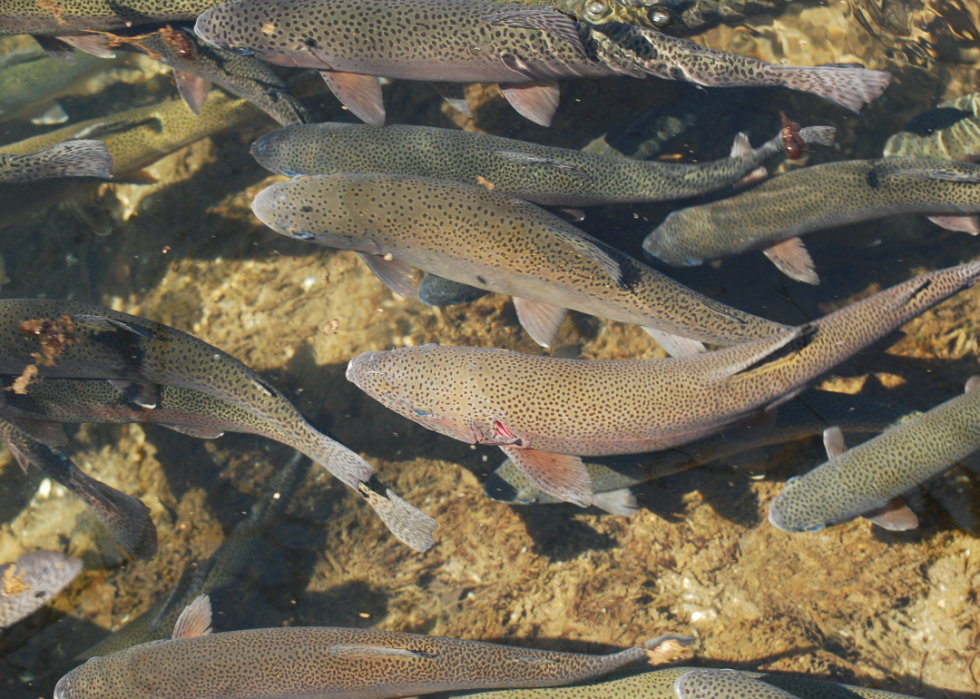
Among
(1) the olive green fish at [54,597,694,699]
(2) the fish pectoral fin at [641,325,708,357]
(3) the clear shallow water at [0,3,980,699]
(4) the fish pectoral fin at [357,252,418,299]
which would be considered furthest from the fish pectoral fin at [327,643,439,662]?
(2) the fish pectoral fin at [641,325,708,357]

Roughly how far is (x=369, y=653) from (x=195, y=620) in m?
1.38

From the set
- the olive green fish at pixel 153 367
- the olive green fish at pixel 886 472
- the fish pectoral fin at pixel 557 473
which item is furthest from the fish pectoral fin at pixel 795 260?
the olive green fish at pixel 153 367

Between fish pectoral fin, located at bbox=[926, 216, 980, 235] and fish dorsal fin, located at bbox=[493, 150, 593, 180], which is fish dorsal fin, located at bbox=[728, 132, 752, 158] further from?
fish pectoral fin, located at bbox=[926, 216, 980, 235]

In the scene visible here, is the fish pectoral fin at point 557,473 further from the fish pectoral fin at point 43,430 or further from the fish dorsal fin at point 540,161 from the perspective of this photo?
the fish pectoral fin at point 43,430

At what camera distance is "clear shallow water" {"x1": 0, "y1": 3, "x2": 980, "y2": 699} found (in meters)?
4.04

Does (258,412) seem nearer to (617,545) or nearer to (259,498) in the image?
(259,498)

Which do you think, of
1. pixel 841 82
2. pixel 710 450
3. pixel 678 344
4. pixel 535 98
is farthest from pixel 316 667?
pixel 841 82

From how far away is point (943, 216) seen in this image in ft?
14.3

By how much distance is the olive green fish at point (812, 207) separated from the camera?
13.8ft

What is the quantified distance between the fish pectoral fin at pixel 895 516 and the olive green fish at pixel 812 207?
5.47 feet

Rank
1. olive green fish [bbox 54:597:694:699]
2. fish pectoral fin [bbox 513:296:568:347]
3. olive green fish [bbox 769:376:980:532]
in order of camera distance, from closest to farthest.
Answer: olive green fish [bbox 54:597:694:699]
olive green fish [bbox 769:376:980:532]
fish pectoral fin [bbox 513:296:568:347]

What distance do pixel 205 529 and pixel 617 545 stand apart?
322 centimetres

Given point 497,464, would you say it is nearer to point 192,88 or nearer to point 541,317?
point 541,317

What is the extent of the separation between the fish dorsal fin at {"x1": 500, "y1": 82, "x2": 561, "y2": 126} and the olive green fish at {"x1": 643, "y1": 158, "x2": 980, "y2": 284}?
1.35 m
